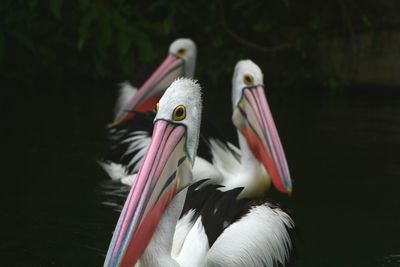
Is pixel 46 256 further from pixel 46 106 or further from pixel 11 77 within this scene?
pixel 11 77

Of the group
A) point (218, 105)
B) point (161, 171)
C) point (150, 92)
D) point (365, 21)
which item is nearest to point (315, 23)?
point (365, 21)

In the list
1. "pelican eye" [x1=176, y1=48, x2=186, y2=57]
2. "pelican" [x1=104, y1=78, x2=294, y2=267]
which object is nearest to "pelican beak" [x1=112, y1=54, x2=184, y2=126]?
"pelican eye" [x1=176, y1=48, x2=186, y2=57]

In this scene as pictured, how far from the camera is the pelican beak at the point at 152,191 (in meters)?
3.24

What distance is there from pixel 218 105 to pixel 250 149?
4.03m

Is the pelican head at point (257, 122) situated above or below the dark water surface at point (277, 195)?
above

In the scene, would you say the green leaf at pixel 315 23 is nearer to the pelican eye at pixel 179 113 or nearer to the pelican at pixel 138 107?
the pelican at pixel 138 107

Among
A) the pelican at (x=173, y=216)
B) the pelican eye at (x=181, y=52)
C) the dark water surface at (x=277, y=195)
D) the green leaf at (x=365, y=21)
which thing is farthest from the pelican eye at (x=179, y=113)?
the green leaf at (x=365, y=21)

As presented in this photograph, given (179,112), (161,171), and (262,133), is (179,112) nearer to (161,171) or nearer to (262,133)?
(161,171)

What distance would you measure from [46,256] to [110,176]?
1.93m

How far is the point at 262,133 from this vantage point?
561cm

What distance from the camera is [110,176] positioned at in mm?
6535

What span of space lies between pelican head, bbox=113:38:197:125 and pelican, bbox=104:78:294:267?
3.39 metres

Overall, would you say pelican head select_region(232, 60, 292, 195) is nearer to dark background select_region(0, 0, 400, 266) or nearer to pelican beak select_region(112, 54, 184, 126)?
dark background select_region(0, 0, 400, 266)

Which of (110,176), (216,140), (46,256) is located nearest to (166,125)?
(46,256)
